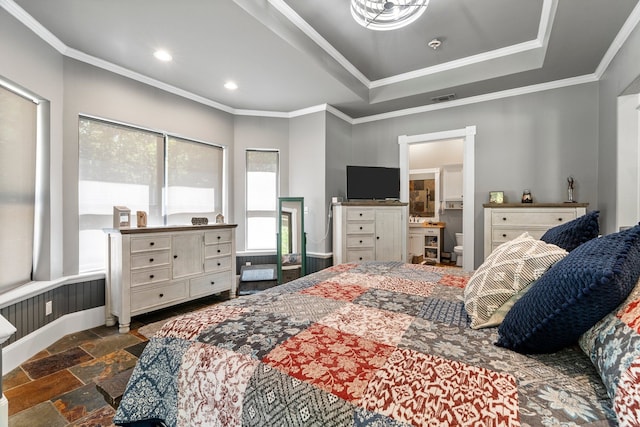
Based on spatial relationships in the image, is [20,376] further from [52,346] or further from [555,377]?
[555,377]

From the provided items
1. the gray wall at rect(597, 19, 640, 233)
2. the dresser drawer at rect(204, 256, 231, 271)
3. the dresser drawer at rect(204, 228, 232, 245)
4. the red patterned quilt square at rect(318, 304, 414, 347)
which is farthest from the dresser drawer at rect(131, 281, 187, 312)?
the gray wall at rect(597, 19, 640, 233)

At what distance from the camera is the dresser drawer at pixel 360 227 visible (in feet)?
13.1

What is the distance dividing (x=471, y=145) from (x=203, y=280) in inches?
151

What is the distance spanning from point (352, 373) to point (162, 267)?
2889mm

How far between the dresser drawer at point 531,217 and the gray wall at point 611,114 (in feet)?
1.05

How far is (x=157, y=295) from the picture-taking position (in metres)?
3.03

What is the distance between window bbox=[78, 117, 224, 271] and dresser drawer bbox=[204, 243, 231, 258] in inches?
24.2

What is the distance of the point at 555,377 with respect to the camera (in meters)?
0.75

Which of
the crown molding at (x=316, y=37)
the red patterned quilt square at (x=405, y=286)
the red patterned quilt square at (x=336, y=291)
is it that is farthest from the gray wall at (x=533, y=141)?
the red patterned quilt square at (x=336, y=291)

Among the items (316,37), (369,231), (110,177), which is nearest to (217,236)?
(110,177)

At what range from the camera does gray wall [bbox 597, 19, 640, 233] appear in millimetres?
2371

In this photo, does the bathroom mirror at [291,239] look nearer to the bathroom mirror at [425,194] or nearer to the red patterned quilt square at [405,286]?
the red patterned quilt square at [405,286]

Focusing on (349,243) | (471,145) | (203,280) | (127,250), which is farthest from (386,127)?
(127,250)

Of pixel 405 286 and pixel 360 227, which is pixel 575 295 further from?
pixel 360 227
